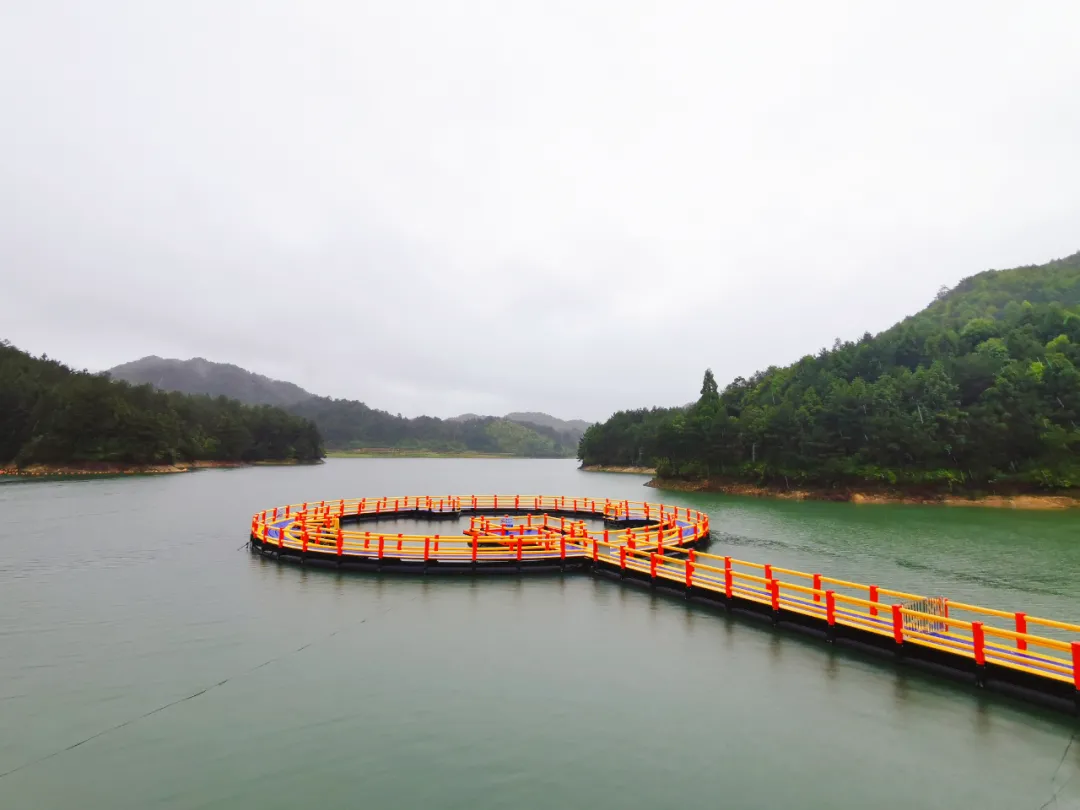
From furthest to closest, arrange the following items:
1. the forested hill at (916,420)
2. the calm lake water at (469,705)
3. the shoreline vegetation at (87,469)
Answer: the shoreline vegetation at (87,469) → the forested hill at (916,420) → the calm lake water at (469,705)

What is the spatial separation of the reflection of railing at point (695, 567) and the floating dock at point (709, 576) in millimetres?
49

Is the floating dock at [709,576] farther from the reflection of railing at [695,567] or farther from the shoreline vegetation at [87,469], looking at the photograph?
the shoreline vegetation at [87,469]

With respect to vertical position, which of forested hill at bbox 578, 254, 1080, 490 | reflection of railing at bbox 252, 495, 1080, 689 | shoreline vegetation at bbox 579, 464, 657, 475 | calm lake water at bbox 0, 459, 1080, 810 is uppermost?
forested hill at bbox 578, 254, 1080, 490

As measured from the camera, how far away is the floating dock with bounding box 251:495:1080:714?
12.8 meters

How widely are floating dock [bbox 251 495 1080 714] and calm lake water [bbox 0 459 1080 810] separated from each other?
743 mm

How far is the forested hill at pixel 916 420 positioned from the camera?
204 feet

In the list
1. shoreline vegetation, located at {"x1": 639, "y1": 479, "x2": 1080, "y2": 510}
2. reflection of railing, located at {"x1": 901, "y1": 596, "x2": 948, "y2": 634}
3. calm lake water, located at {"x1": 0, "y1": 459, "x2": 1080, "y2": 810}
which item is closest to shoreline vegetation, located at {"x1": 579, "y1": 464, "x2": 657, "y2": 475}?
shoreline vegetation, located at {"x1": 639, "y1": 479, "x2": 1080, "y2": 510}

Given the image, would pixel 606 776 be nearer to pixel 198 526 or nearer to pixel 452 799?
pixel 452 799

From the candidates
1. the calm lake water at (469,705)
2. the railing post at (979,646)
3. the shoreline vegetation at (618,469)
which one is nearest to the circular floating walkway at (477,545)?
the calm lake water at (469,705)

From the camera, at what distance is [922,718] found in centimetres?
1166

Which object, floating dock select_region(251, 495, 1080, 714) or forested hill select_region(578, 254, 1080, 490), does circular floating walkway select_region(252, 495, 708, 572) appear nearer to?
floating dock select_region(251, 495, 1080, 714)

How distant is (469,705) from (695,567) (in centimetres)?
1331

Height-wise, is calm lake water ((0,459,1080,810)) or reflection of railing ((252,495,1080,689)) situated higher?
reflection of railing ((252,495,1080,689))

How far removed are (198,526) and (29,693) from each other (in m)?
29.8
